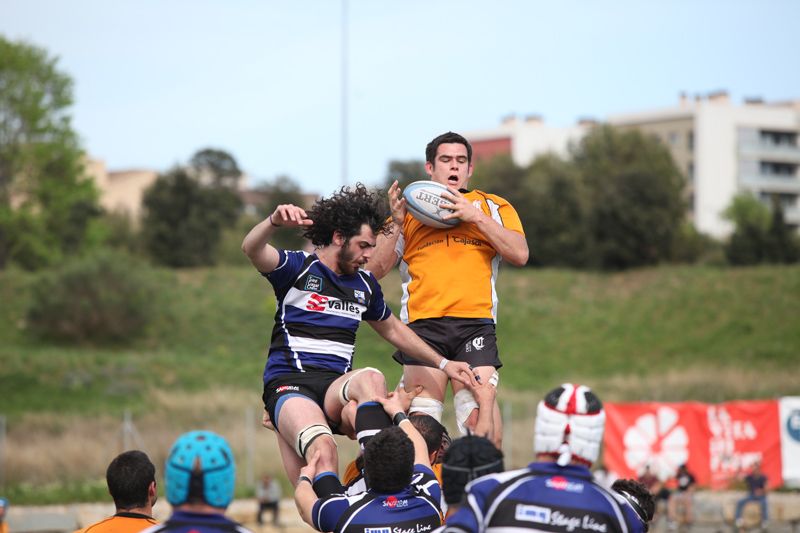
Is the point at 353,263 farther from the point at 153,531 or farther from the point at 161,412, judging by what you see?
the point at 161,412

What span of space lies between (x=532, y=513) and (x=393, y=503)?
143cm

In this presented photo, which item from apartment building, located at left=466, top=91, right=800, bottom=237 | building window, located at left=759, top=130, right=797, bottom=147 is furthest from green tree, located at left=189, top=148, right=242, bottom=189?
building window, located at left=759, top=130, right=797, bottom=147

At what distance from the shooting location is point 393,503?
6.27 metres

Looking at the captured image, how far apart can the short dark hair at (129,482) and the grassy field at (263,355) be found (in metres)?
24.6

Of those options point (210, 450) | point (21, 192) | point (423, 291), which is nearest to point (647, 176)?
point (21, 192)

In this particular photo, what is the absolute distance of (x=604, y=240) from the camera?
68.4 m

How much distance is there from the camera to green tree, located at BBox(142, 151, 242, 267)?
72688 millimetres

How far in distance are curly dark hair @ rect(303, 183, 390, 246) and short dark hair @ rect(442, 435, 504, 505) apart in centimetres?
298

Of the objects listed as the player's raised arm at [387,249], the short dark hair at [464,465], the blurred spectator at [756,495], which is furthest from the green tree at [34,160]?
the short dark hair at [464,465]

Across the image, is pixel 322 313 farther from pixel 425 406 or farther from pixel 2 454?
pixel 2 454

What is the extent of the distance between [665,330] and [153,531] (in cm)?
5451

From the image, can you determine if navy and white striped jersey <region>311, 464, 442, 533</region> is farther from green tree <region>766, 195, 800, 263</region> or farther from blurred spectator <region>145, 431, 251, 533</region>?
green tree <region>766, 195, 800, 263</region>

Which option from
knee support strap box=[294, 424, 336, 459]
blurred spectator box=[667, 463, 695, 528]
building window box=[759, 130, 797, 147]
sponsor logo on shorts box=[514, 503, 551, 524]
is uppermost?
building window box=[759, 130, 797, 147]

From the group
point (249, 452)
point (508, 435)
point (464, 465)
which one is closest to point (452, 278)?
point (464, 465)
